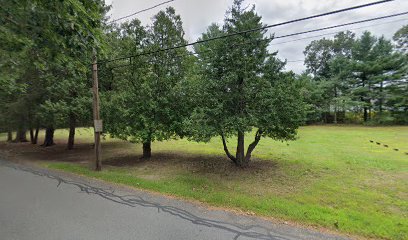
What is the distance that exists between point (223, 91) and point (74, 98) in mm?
8631

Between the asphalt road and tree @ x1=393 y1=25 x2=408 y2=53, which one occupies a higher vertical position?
tree @ x1=393 y1=25 x2=408 y2=53

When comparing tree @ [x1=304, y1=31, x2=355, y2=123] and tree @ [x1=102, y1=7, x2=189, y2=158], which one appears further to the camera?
tree @ [x1=304, y1=31, x2=355, y2=123]

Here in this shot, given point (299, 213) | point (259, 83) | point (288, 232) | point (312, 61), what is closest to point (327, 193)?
point (299, 213)

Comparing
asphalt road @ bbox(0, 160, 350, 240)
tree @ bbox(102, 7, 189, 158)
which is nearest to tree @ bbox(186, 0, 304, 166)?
tree @ bbox(102, 7, 189, 158)

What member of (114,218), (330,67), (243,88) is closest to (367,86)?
(330,67)

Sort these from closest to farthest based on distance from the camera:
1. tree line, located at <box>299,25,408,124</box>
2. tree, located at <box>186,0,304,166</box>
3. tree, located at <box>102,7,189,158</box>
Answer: tree, located at <box>186,0,304,166</box> → tree, located at <box>102,7,189,158</box> → tree line, located at <box>299,25,408,124</box>

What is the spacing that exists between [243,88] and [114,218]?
5.41 metres

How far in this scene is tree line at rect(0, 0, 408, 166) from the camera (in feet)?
13.3

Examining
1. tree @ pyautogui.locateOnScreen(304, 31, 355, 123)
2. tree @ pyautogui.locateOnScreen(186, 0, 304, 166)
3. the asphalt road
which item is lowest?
the asphalt road

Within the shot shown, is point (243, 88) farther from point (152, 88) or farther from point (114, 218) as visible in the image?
point (114, 218)

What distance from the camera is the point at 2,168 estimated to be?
412 inches

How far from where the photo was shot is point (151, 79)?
430 inches

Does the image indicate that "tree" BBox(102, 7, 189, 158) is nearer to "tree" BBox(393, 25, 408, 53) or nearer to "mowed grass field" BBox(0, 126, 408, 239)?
"mowed grass field" BBox(0, 126, 408, 239)

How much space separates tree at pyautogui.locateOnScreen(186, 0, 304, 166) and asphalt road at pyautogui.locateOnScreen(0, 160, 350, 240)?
3.06 m
